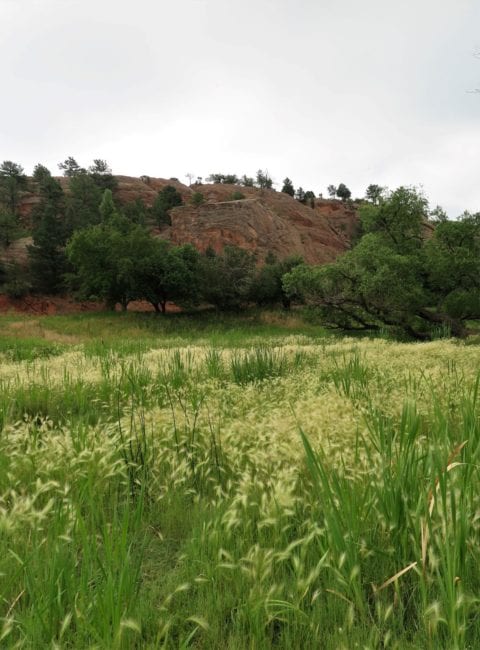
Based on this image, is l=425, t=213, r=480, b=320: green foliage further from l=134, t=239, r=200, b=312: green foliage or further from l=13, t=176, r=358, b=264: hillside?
l=13, t=176, r=358, b=264: hillside

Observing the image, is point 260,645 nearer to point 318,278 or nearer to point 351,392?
point 351,392

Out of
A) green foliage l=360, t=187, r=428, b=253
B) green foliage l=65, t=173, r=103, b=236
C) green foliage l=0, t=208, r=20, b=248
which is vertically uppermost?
green foliage l=65, t=173, r=103, b=236

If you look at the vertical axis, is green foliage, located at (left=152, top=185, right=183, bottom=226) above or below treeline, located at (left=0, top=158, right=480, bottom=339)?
above

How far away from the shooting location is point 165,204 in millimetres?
74062

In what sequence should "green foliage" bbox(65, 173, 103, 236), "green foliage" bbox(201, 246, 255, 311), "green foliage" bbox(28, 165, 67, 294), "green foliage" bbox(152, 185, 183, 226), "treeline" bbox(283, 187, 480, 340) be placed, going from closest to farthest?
"treeline" bbox(283, 187, 480, 340)
"green foliage" bbox(201, 246, 255, 311)
"green foliage" bbox(28, 165, 67, 294)
"green foliage" bbox(65, 173, 103, 236)
"green foliage" bbox(152, 185, 183, 226)

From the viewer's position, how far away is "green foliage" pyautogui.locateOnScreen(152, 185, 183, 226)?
70.8 meters

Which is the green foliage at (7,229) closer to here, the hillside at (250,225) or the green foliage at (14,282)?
the hillside at (250,225)

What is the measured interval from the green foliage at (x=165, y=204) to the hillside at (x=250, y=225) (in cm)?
247

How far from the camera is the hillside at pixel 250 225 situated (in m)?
64.0

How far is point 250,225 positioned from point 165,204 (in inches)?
763

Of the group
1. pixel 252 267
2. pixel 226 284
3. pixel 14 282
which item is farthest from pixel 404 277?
pixel 14 282

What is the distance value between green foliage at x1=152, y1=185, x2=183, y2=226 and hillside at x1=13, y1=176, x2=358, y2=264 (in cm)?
247

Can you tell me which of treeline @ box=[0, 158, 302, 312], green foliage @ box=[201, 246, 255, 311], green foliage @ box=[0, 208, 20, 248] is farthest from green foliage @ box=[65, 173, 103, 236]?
green foliage @ box=[201, 246, 255, 311]

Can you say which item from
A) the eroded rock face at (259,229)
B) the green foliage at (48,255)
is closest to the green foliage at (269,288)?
the eroded rock face at (259,229)
